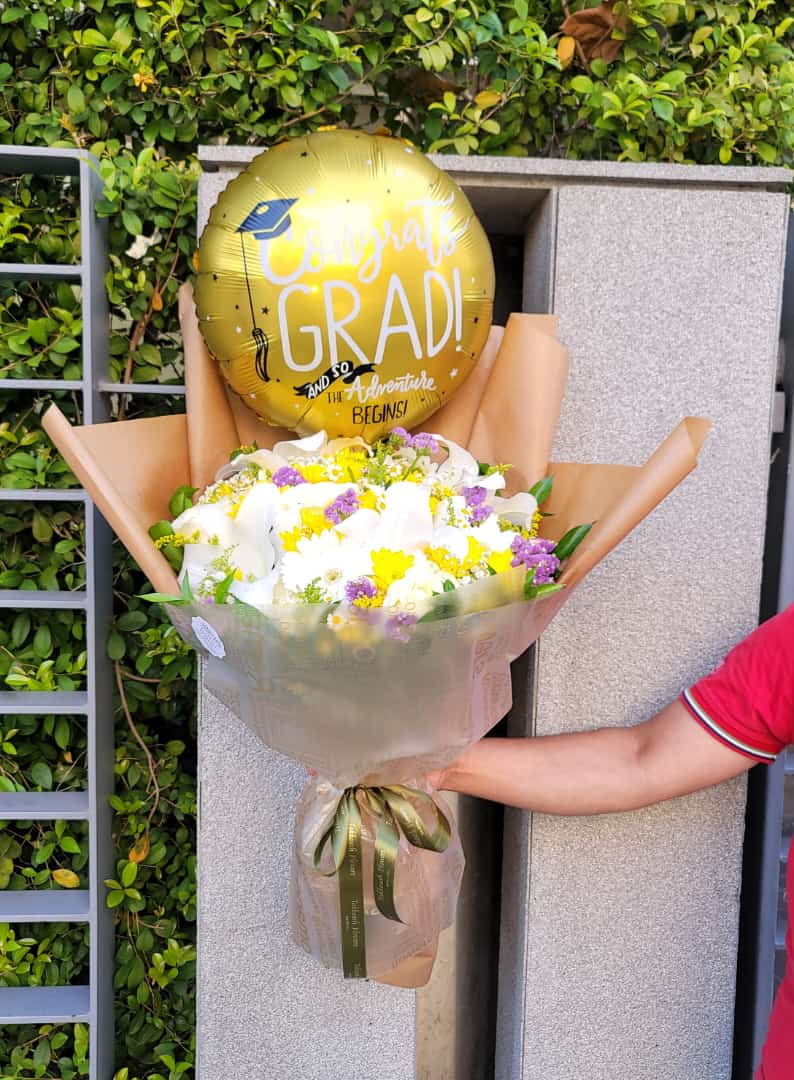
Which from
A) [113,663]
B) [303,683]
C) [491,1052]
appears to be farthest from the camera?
[113,663]

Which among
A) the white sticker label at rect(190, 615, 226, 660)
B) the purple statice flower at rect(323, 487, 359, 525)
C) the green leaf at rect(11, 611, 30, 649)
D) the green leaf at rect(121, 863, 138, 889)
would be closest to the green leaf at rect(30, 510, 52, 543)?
the green leaf at rect(11, 611, 30, 649)

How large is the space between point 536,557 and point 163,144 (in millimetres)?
1373

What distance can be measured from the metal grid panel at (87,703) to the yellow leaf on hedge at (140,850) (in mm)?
51

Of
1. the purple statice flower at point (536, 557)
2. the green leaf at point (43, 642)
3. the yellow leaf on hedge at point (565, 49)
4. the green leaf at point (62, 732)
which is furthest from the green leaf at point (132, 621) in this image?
the yellow leaf on hedge at point (565, 49)

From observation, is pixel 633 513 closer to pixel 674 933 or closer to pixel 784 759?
pixel 784 759

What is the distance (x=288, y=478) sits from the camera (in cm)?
99

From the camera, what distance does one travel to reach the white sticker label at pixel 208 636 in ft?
3.03

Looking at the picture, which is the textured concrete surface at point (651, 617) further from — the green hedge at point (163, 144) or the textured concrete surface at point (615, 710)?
the green hedge at point (163, 144)

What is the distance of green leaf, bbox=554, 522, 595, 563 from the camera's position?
3.49 ft

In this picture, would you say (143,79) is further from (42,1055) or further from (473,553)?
(42,1055)

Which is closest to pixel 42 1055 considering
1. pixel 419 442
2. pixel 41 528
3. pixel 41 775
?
pixel 41 775

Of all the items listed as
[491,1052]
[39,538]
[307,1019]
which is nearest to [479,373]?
[39,538]

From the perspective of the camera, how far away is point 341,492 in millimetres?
943

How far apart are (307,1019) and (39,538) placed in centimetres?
111
